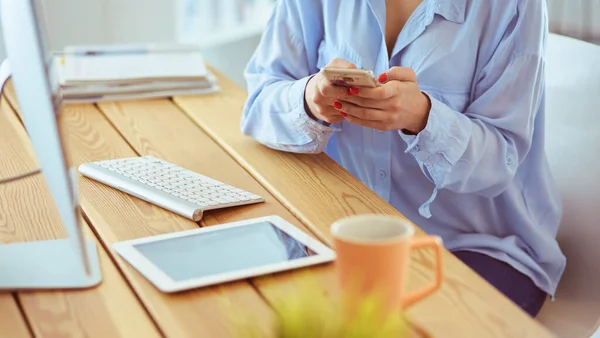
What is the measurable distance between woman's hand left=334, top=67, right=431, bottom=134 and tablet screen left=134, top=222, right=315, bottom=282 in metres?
0.24

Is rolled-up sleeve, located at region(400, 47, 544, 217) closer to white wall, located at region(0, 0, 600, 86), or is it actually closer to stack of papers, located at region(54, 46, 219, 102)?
stack of papers, located at region(54, 46, 219, 102)

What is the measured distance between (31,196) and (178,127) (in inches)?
15.3

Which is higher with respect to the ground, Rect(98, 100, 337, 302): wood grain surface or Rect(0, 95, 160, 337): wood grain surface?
Rect(0, 95, 160, 337): wood grain surface

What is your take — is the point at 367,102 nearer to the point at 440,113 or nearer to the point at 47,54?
the point at 440,113

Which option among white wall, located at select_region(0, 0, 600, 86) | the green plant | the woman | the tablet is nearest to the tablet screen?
the tablet

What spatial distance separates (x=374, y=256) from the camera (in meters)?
0.71

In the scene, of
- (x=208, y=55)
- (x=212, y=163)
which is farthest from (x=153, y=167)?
(x=208, y=55)

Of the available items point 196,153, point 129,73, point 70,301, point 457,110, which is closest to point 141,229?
point 70,301

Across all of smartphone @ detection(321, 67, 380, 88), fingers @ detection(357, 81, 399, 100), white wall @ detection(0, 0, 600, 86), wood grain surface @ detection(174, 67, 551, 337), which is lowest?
white wall @ detection(0, 0, 600, 86)

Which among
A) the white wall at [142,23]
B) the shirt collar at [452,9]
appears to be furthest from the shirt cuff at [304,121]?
the white wall at [142,23]

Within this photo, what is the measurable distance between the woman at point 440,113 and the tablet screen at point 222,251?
27 centimetres

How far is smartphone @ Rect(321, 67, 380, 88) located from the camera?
3.54ft

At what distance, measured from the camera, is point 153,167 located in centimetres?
127

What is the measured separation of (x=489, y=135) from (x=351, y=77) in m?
0.27
